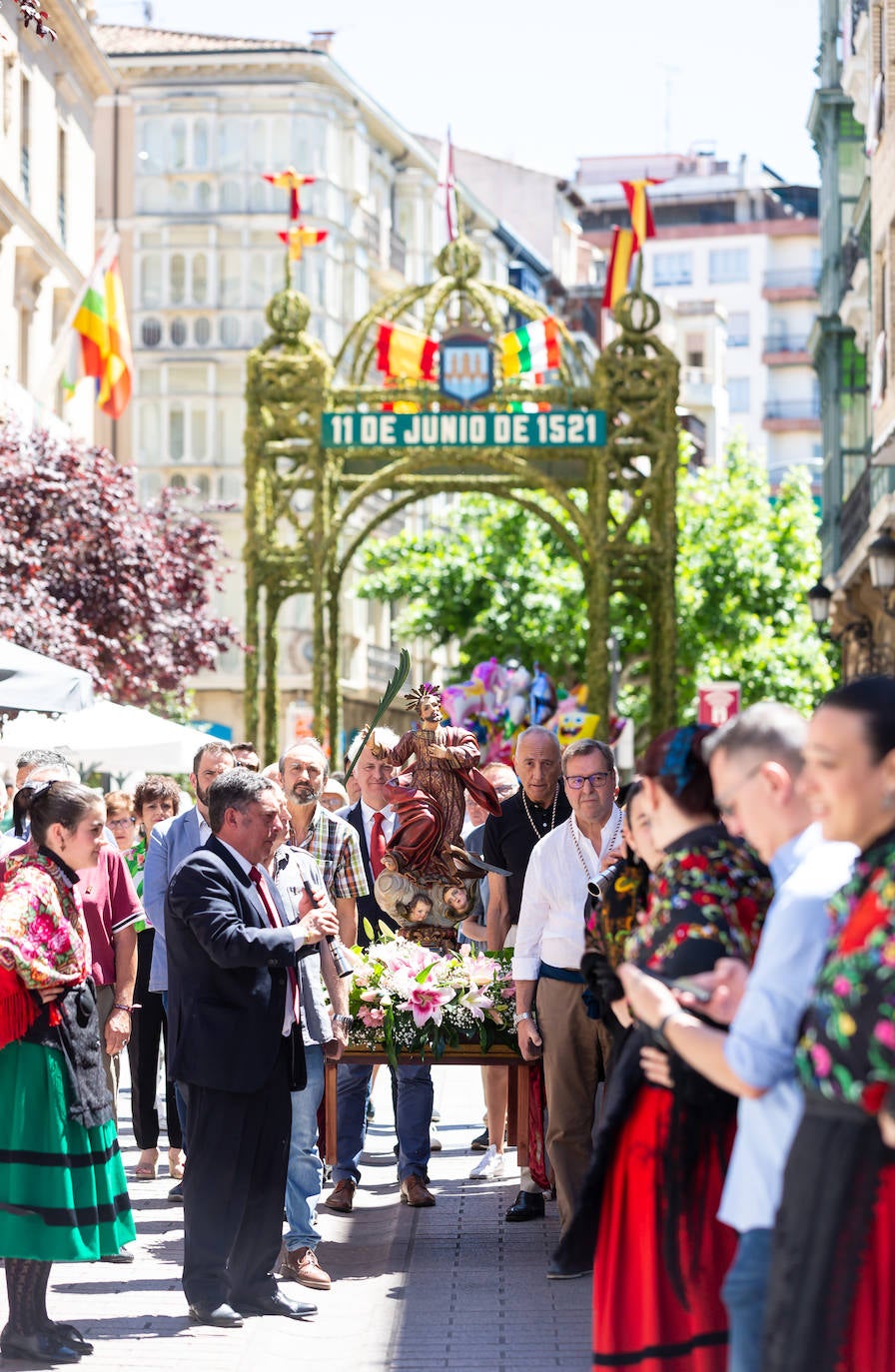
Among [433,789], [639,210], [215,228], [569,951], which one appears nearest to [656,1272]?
[569,951]

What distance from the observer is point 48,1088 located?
7531 millimetres

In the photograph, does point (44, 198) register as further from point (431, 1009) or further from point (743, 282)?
point (743, 282)

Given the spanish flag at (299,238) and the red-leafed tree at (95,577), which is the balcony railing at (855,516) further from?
the red-leafed tree at (95,577)

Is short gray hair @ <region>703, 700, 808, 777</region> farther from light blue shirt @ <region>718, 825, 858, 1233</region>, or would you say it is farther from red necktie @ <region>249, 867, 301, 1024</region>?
red necktie @ <region>249, 867, 301, 1024</region>

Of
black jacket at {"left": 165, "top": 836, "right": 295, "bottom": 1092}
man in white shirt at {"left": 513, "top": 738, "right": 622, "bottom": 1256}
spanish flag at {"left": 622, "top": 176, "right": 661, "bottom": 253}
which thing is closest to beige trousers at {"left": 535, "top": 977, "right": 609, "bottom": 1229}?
man in white shirt at {"left": 513, "top": 738, "right": 622, "bottom": 1256}

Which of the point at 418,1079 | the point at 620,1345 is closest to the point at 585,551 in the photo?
the point at 418,1079

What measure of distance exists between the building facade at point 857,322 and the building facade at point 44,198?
415 inches

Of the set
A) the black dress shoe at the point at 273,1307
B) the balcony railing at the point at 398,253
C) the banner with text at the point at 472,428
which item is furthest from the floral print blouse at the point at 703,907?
the balcony railing at the point at 398,253

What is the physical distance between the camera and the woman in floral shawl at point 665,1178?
5.36 meters

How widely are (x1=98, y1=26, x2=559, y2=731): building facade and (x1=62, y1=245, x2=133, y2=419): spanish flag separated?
3215cm

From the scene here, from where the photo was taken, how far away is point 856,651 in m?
34.5

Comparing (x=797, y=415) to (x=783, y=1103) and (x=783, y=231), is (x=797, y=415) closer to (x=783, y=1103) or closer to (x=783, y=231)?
(x=783, y=231)

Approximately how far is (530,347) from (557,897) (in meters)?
18.7

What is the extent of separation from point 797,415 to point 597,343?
13.8 m
